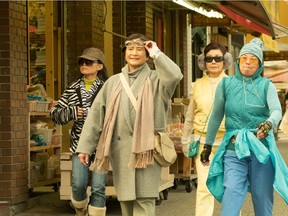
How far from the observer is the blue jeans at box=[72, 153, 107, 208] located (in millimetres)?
8438

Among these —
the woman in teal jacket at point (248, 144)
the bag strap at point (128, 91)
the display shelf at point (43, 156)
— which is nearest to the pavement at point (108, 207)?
the display shelf at point (43, 156)

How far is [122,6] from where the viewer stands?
16.0 meters

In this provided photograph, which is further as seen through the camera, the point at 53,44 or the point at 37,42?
the point at 53,44

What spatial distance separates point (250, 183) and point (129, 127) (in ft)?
3.68

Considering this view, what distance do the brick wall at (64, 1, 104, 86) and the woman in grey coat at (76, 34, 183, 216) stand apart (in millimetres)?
6412

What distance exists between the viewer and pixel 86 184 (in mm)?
8562

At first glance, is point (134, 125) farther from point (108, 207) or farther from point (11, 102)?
point (108, 207)

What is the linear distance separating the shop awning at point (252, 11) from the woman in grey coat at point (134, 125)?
4.53 meters

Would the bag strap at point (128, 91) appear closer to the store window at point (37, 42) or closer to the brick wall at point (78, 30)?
the store window at point (37, 42)

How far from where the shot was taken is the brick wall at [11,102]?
402 inches

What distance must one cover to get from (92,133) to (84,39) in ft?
21.6

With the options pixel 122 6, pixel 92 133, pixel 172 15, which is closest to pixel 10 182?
pixel 92 133

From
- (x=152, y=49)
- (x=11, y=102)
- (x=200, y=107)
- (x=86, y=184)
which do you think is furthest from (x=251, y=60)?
(x=11, y=102)

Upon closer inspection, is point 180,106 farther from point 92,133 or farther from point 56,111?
point 92,133
